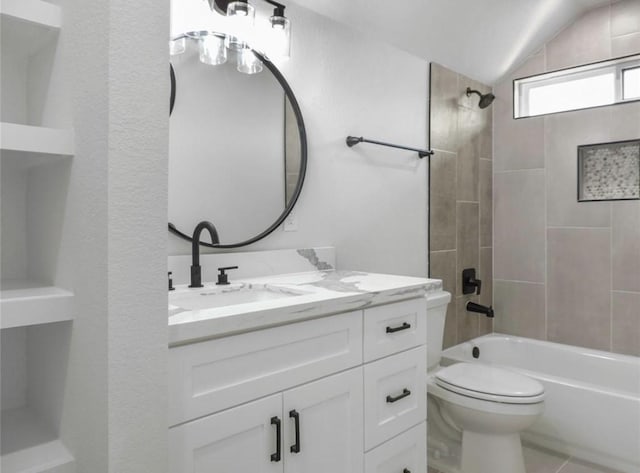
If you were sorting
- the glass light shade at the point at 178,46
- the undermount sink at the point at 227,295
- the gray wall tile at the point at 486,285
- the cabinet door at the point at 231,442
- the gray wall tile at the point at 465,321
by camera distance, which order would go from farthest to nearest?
the gray wall tile at the point at 486,285
the gray wall tile at the point at 465,321
the glass light shade at the point at 178,46
the undermount sink at the point at 227,295
the cabinet door at the point at 231,442

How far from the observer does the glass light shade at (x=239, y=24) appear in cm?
163

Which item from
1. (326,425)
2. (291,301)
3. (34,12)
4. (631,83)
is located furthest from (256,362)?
(631,83)

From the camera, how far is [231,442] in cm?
105

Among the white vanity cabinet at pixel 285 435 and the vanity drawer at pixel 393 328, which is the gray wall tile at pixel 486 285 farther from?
the white vanity cabinet at pixel 285 435

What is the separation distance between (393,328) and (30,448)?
101 centimetres

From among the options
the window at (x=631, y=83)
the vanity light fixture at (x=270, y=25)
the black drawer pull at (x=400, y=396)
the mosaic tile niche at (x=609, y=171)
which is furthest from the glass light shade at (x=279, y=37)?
the window at (x=631, y=83)

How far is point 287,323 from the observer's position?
1.16 meters

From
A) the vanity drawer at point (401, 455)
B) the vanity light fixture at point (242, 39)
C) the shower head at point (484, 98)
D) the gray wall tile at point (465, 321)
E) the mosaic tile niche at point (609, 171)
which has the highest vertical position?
the shower head at point (484, 98)

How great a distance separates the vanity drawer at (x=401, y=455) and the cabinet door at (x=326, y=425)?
0.22ft

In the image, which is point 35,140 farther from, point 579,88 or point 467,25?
point 579,88

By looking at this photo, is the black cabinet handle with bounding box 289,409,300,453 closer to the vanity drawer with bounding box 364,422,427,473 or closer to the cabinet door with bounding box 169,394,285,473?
the cabinet door with bounding box 169,394,285,473

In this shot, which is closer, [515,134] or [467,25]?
[467,25]

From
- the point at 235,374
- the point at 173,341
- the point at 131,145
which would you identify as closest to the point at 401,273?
the point at 235,374

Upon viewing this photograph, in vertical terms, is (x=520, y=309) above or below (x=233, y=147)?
below
